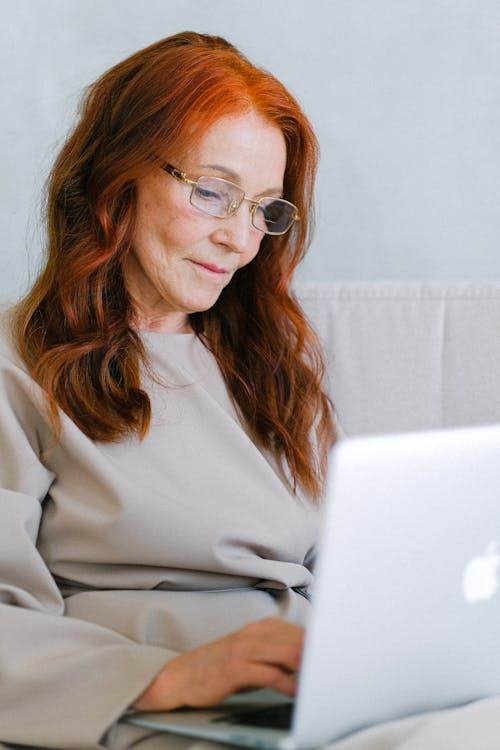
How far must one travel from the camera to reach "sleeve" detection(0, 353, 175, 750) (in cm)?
124

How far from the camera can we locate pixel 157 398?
5.38 ft

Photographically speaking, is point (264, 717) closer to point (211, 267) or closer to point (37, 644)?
point (37, 644)

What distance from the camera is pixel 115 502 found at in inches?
59.2

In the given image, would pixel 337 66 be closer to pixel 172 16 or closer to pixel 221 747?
pixel 172 16

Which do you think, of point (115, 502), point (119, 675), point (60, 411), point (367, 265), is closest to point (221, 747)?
point (119, 675)

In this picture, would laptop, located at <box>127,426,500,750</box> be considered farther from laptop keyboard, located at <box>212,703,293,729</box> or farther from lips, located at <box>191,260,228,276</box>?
lips, located at <box>191,260,228,276</box>

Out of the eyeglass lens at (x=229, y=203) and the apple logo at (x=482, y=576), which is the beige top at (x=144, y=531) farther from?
the apple logo at (x=482, y=576)

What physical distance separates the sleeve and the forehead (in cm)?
41

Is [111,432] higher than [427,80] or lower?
lower

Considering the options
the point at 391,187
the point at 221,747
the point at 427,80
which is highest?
the point at 427,80

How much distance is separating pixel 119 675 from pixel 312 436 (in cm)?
68

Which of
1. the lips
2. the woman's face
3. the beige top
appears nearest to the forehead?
the woman's face

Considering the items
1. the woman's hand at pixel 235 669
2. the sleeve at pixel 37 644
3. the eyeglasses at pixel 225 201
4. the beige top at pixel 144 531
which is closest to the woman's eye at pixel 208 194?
the eyeglasses at pixel 225 201

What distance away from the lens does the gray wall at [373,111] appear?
2.31 meters
